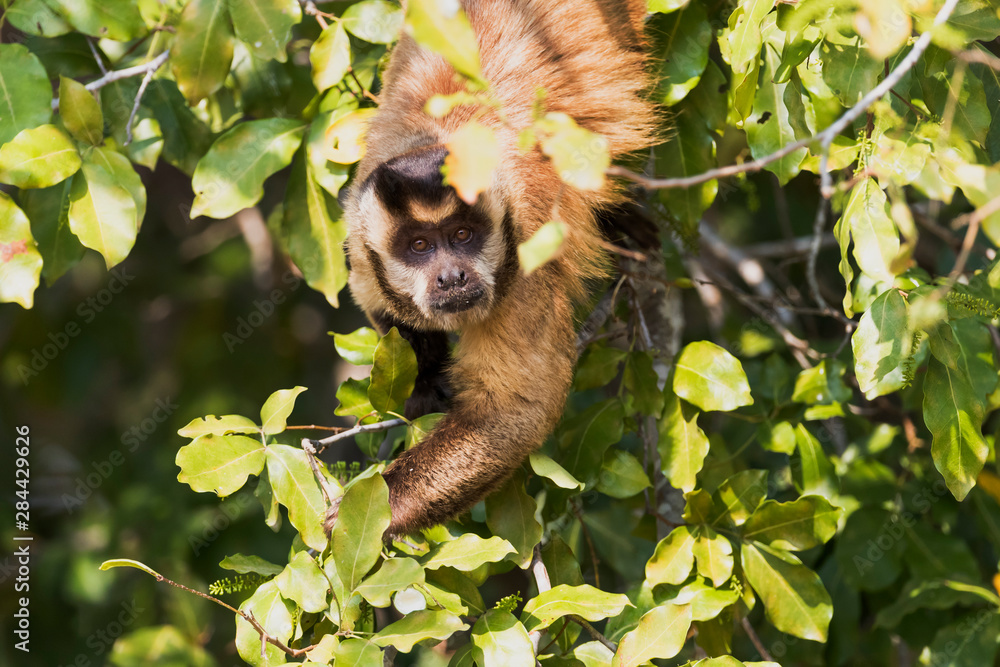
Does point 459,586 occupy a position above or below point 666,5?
below

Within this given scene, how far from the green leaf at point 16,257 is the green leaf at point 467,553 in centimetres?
122

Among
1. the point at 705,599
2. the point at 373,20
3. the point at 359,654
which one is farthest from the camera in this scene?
the point at 373,20

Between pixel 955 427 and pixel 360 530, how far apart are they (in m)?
1.42

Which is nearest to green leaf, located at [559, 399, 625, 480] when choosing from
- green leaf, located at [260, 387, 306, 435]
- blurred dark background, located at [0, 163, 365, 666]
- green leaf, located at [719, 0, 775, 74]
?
green leaf, located at [260, 387, 306, 435]

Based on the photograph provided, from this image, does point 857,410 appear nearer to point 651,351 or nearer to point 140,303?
point 651,351

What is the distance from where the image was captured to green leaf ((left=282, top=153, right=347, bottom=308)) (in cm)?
263

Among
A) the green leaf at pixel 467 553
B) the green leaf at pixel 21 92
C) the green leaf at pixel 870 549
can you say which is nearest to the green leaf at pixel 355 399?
the green leaf at pixel 467 553

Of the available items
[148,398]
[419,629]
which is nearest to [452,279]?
[419,629]

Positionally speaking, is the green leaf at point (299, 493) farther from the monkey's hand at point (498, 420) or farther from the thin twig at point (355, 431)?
the monkey's hand at point (498, 420)

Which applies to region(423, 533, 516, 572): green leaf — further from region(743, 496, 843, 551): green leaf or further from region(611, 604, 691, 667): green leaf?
region(743, 496, 843, 551): green leaf

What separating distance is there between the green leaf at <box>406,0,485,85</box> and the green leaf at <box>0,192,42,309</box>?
1448 mm

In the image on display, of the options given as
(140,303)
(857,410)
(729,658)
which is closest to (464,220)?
(729,658)

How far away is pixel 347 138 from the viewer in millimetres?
2555

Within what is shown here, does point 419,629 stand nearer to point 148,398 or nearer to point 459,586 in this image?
point 459,586
